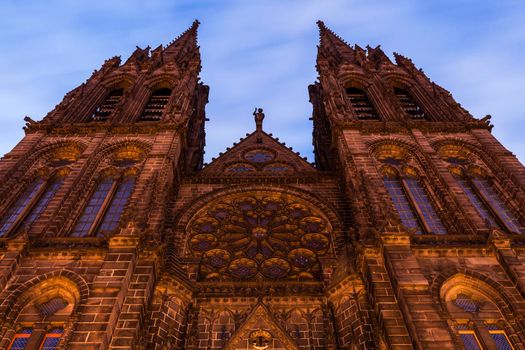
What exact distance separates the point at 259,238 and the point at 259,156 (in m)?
7.31

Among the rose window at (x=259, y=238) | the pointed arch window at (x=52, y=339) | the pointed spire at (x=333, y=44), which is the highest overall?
the pointed spire at (x=333, y=44)

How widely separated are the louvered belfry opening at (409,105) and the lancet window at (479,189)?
5.00 meters

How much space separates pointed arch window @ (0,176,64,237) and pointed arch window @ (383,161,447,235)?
1235 centimetres

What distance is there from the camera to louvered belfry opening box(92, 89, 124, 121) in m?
26.7

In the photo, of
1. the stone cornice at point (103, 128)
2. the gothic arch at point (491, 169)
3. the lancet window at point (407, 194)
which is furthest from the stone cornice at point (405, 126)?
the stone cornice at point (103, 128)

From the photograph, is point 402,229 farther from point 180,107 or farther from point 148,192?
point 180,107

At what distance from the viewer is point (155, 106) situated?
28297mm

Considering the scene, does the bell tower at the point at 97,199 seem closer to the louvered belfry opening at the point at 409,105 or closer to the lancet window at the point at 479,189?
the lancet window at the point at 479,189

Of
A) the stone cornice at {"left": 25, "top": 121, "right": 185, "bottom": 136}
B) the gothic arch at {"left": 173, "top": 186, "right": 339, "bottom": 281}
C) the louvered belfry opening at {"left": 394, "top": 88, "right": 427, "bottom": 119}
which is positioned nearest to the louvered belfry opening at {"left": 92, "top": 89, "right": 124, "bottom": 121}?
the stone cornice at {"left": 25, "top": 121, "right": 185, "bottom": 136}

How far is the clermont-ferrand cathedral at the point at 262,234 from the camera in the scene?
1290cm

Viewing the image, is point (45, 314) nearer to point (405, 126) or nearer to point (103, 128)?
point (103, 128)

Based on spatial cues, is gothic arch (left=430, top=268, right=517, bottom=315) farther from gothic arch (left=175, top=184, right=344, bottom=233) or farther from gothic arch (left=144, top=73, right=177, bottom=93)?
gothic arch (left=144, top=73, right=177, bottom=93)

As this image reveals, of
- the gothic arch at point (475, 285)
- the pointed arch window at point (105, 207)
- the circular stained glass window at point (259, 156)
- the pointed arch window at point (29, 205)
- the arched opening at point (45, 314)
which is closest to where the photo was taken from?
the arched opening at point (45, 314)

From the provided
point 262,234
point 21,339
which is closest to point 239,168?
point 262,234
